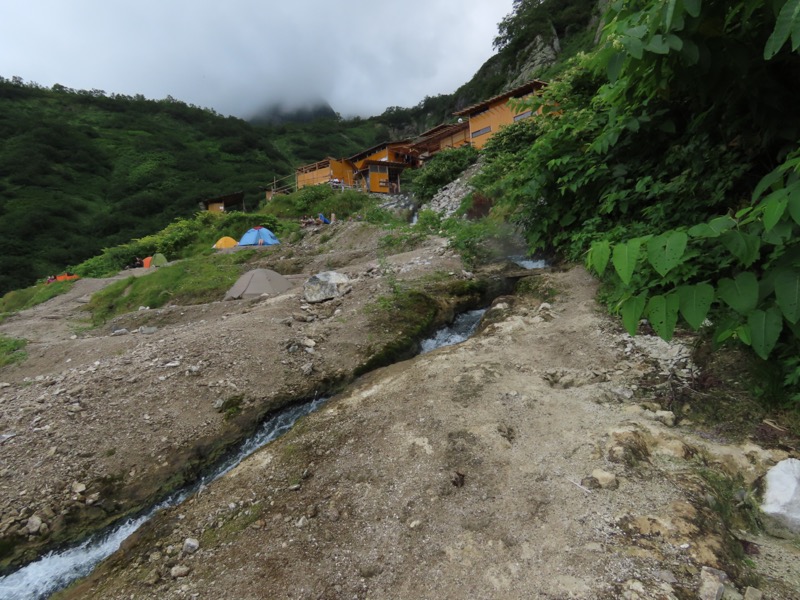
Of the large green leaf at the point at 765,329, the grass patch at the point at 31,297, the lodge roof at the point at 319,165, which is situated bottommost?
the grass patch at the point at 31,297

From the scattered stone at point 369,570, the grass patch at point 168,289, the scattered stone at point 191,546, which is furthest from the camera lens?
the grass patch at point 168,289

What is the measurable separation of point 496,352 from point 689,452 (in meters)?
3.24

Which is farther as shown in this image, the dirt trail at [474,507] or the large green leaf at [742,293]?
the dirt trail at [474,507]

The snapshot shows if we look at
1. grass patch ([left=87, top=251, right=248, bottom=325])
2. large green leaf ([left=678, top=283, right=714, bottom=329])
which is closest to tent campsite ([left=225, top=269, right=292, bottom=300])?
grass patch ([left=87, top=251, right=248, bottom=325])

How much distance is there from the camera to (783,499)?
2.98 metres

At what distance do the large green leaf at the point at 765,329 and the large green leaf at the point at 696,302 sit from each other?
47cm

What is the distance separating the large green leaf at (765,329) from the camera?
2.02 m

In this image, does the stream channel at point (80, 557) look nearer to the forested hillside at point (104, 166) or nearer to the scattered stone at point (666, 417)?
the scattered stone at point (666, 417)

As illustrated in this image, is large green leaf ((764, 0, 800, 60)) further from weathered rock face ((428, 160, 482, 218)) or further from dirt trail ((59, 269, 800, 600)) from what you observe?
weathered rock face ((428, 160, 482, 218))

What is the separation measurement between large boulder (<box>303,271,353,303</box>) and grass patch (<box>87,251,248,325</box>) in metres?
6.59

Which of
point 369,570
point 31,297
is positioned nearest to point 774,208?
point 369,570

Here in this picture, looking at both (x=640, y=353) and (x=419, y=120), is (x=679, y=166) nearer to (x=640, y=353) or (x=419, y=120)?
(x=640, y=353)

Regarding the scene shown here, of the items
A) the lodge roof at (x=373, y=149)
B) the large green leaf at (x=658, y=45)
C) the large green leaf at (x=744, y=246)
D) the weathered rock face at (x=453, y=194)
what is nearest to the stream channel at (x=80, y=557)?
the large green leaf at (x=744, y=246)

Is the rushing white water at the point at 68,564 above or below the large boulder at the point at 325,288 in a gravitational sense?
below
